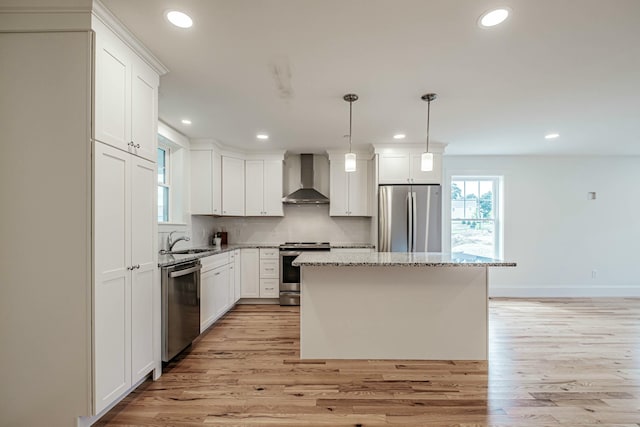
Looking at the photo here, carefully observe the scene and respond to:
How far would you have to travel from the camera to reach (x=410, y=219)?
14.7 ft

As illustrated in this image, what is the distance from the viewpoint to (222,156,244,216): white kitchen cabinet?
16.0 feet

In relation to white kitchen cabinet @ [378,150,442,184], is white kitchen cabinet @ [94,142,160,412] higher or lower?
lower

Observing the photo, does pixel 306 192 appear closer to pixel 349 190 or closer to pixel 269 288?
pixel 349 190

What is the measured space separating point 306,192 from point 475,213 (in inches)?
122

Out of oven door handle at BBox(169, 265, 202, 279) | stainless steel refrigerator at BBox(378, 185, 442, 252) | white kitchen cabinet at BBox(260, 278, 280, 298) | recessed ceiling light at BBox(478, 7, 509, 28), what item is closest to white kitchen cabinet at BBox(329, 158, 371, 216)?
stainless steel refrigerator at BBox(378, 185, 442, 252)

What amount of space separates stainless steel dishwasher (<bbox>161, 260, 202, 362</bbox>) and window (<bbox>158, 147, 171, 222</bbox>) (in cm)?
131

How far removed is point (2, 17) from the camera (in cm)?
174

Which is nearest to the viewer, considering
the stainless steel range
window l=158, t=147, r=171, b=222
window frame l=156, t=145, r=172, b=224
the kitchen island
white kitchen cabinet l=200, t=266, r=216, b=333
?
the kitchen island

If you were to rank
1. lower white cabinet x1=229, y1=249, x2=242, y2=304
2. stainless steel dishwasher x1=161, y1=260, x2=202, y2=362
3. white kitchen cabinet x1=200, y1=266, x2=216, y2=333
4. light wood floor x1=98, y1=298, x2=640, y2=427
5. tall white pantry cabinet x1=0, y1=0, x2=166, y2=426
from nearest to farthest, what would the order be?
tall white pantry cabinet x1=0, y1=0, x2=166, y2=426 < light wood floor x1=98, y1=298, x2=640, y2=427 < stainless steel dishwasher x1=161, y1=260, x2=202, y2=362 < white kitchen cabinet x1=200, y1=266, x2=216, y2=333 < lower white cabinet x1=229, y1=249, x2=242, y2=304

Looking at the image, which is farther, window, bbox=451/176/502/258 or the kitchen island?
window, bbox=451/176/502/258

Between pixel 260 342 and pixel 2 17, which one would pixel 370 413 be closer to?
pixel 260 342

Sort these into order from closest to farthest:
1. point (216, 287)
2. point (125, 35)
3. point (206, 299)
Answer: point (125, 35) < point (206, 299) < point (216, 287)

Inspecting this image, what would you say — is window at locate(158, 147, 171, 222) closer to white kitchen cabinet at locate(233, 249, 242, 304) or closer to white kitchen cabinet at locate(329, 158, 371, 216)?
white kitchen cabinet at locate(233, 249, 242, 304)

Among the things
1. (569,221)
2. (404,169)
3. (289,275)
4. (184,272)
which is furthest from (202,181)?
(569,221)
